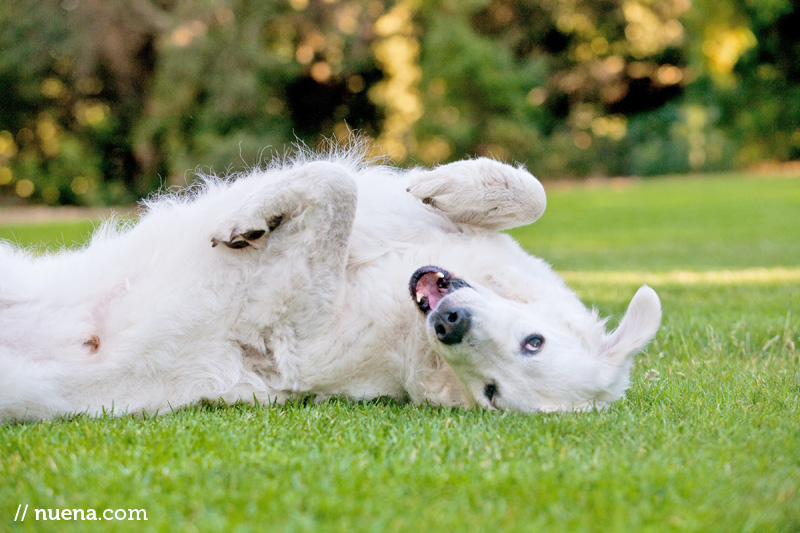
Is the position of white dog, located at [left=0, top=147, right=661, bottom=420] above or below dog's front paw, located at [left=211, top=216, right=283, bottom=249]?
below

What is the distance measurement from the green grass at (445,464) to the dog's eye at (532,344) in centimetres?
28

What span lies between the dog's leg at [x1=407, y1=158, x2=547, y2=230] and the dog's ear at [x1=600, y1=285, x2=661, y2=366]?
76 centimetres

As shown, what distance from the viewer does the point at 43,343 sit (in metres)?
2.97

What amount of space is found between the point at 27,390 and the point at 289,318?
104 centimetres

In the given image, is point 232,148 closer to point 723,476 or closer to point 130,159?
point 130,159

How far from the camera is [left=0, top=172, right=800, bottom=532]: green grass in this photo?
1905mm

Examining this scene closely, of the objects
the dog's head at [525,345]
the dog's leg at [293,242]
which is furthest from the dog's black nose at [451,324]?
the dog's leg at [293,242]

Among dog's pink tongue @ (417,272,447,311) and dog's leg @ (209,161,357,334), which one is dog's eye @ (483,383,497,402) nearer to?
dog's pink tongue @ (417,272,447,311)

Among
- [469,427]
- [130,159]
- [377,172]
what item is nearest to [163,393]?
[469,427]

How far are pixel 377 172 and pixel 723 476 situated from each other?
226cm

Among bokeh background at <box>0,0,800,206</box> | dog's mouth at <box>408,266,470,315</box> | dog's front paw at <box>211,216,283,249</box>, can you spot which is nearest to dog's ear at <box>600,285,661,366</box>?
dog's mouth at <box>408,266,470,315</box>

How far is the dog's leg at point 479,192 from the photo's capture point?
141 inches

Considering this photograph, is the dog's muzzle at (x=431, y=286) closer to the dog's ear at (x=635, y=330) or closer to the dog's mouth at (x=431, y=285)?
the dog's mouth at (x=431, y=285)

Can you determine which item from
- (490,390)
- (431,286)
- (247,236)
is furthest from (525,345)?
(247,236)
